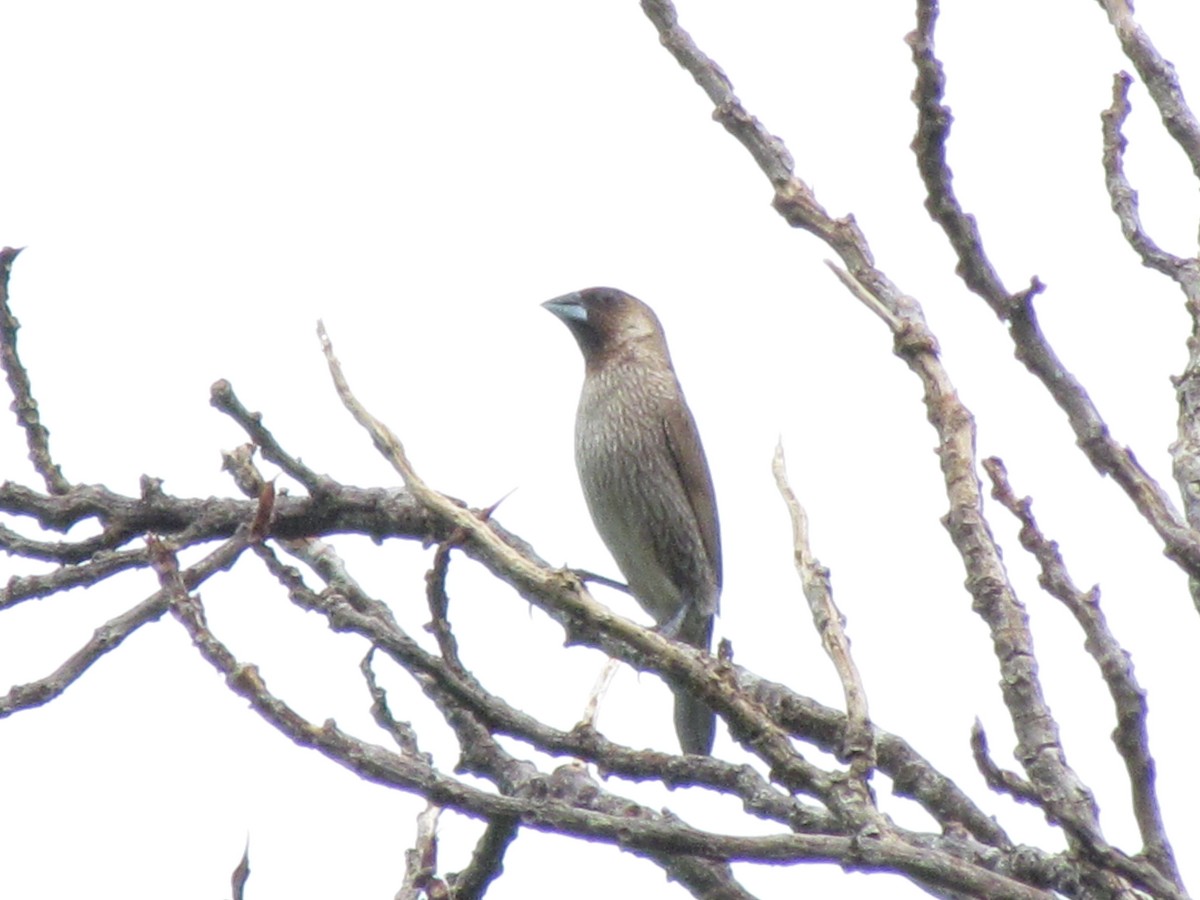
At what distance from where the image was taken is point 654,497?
7199 mm

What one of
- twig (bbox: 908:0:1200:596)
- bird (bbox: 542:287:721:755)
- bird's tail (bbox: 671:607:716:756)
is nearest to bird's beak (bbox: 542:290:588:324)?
bird (bbox: 542:287:721:755)

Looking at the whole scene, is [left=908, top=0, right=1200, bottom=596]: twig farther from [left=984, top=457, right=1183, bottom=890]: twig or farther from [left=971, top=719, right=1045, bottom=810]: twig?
[left=971, top=719, right=1045, bottom=810]: twig

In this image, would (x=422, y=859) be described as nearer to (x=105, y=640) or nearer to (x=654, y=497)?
(x=105, y=640)

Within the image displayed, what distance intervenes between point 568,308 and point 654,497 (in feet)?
4.10

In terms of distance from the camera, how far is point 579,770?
3.26m

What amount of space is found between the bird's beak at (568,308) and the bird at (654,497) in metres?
0.53

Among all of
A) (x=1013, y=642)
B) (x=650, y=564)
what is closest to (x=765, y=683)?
(x=1013, y=642)

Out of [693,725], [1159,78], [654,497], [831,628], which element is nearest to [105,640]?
[831,628]

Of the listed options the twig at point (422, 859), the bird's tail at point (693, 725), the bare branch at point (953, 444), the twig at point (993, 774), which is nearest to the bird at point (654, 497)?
the bird's tail at point (693, 725)

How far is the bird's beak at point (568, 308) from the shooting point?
8.01 metres

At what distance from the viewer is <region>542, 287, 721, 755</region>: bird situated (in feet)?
23.6

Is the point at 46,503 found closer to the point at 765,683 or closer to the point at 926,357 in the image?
the point at 765,683

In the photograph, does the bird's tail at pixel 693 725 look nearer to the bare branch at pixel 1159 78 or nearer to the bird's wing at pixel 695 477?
the bird's wing at pixel 695 477

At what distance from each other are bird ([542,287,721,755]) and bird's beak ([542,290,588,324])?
1.73ft
